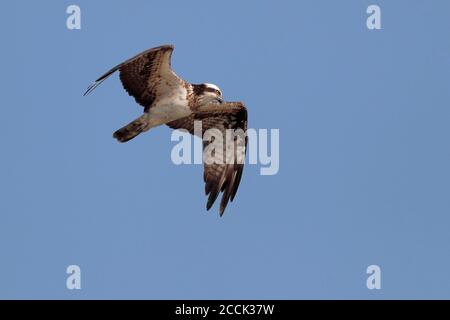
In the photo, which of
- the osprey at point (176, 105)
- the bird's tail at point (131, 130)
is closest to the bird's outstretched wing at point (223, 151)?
the osprey at point (176, 105)

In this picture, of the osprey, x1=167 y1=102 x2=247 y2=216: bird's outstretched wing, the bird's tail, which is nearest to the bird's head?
the osprey

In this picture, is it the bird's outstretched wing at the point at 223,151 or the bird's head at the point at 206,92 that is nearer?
the bird's head at the point at 206,92

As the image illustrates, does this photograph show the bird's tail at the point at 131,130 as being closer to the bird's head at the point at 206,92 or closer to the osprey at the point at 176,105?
the osprey at the point at 176,105

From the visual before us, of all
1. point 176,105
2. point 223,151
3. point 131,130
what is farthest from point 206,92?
point 223,151

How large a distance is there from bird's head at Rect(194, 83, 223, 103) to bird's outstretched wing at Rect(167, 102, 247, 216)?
0.48 meters

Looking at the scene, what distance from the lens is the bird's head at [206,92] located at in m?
22.2
